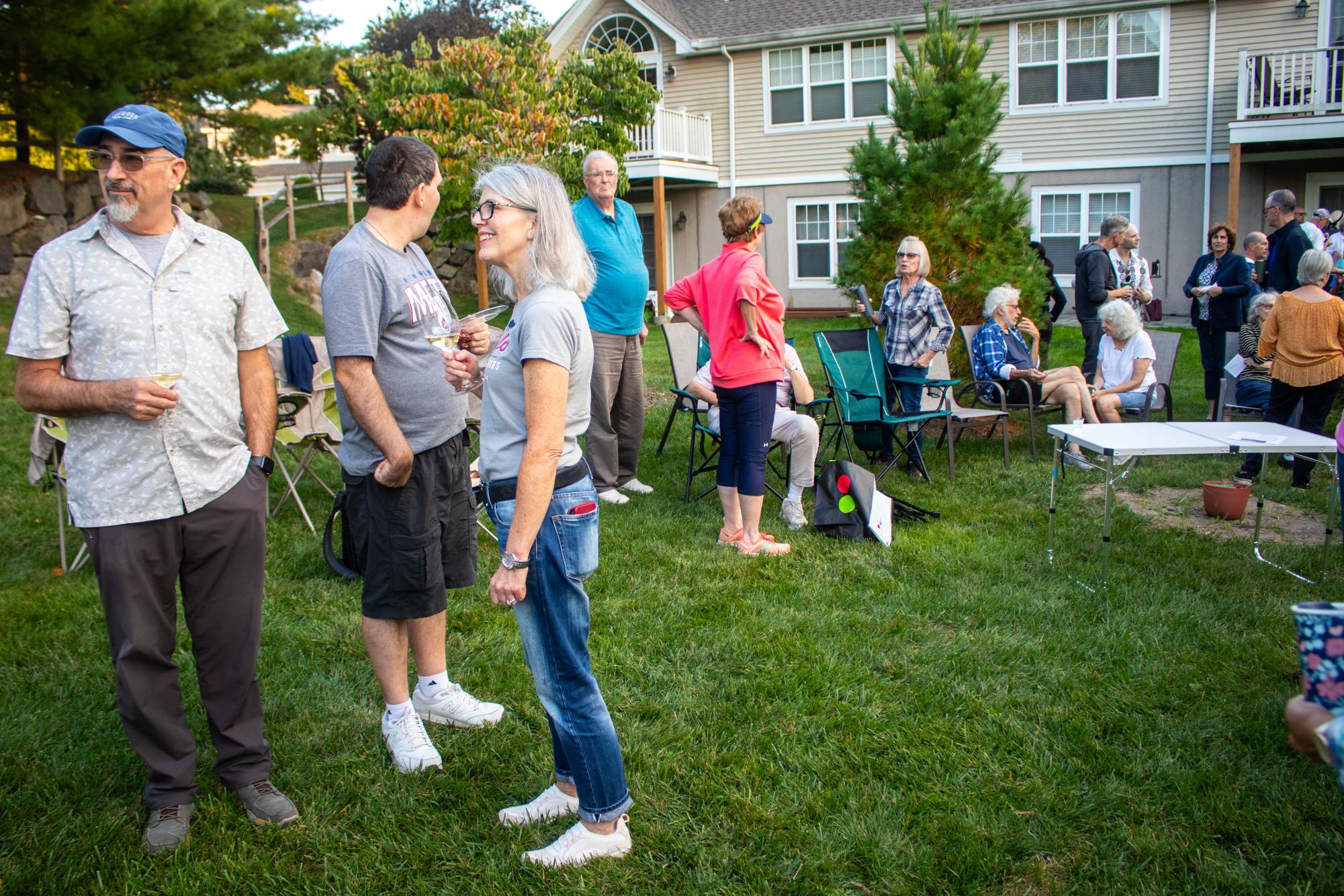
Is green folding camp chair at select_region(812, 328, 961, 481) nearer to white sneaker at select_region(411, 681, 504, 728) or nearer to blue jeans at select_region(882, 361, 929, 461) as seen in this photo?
blue jeans at select_region(882, 361, 929, 461)

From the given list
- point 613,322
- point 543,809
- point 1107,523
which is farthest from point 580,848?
point 613,322

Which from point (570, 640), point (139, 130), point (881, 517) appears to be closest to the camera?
point (570, 640)

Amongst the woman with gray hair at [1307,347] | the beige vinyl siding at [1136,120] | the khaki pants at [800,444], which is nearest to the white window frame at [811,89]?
the beige vinyl siding at [1136,120]

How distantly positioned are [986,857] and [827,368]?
4728mm

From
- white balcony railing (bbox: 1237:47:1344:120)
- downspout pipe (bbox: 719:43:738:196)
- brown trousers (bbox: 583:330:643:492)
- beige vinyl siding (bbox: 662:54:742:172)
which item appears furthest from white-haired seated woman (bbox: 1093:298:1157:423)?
beige vinyl siding (bbox: 662:54:742:172)

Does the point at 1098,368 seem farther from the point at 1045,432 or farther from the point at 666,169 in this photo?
the point at 666,169

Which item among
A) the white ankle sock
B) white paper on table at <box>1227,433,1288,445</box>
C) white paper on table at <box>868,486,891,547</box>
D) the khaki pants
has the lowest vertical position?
the white ankle sock

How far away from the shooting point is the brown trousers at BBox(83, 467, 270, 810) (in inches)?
101

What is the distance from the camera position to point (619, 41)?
1517 cm

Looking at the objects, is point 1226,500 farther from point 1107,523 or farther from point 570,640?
point 570,640

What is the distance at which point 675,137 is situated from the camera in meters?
18.5

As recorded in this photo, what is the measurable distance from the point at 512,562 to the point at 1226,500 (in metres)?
4.84

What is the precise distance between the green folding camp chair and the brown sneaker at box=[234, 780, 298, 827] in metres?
4.55

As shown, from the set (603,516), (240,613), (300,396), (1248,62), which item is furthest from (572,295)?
(1248,62)
